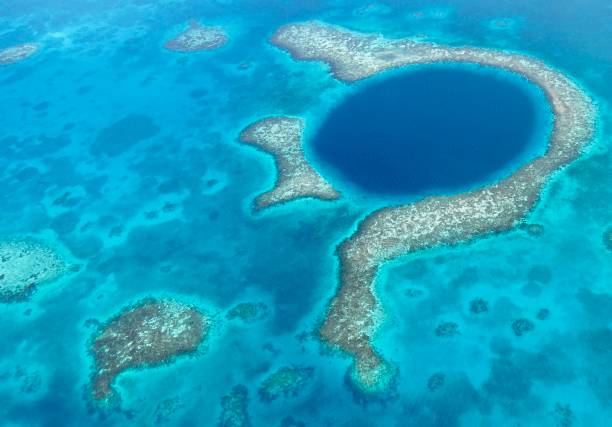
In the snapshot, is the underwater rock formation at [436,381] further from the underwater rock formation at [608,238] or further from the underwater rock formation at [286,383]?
the underwater rock formation at [608,238]

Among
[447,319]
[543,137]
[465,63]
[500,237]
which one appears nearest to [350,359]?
[447,319]

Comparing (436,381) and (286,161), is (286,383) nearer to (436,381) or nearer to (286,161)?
(436,381)

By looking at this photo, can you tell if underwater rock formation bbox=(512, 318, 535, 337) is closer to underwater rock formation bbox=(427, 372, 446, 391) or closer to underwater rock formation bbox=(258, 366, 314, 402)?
underwater rock formation bbox=(427, 372, 446, 391)

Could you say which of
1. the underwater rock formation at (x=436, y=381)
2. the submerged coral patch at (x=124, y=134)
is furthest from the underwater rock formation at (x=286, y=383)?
the submerged coral patch at (x=124, y=134)

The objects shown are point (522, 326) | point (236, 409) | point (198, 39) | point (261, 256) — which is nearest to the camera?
point (236, 409)

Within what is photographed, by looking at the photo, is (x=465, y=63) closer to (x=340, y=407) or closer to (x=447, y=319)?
(x=447, y=319)

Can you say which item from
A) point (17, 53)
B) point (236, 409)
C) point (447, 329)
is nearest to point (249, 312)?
point (236, 409)

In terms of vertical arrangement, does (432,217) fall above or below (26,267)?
above
